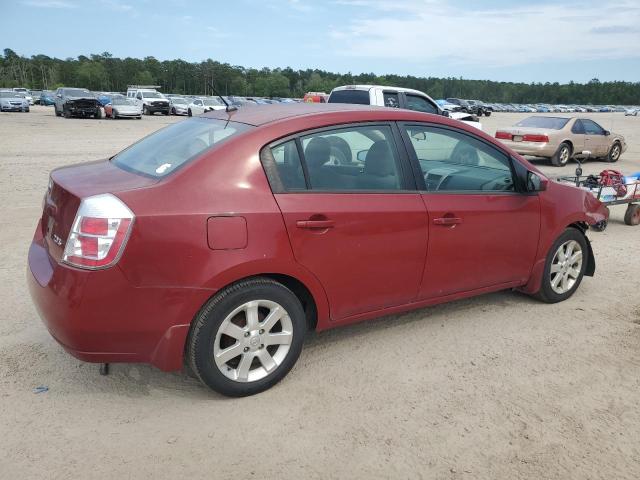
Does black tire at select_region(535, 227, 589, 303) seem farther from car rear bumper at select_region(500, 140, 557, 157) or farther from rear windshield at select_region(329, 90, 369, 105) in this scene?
car rear bumper at select_region(500, 140, 557, 157)

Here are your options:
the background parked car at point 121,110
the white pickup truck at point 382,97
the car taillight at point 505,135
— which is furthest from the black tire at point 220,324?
the background parked car at point 121,110

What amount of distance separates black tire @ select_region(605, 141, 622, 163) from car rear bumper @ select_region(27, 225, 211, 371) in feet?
56.7

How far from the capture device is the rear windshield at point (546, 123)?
1527 centimetres

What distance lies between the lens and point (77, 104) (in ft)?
99.0

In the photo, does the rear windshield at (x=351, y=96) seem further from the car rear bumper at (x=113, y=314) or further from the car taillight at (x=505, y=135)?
the car rear bumper at (x=113, y=314)

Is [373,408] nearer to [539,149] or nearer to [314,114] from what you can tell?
[314,114]

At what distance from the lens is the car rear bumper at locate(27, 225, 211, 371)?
2.66 metres

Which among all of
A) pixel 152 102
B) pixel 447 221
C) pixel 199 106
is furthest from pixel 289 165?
pixel 152 102

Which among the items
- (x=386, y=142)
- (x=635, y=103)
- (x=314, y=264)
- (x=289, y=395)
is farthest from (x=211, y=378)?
(x=635, y=103)

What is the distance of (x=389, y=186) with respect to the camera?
3.53 metres

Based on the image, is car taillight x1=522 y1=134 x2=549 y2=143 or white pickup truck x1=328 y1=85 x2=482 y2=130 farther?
car taillight x1=522 y1=134 x2=549 y2=143

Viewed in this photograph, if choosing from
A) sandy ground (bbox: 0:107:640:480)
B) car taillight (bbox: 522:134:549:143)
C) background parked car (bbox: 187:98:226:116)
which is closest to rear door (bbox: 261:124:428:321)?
sandy ground (bbox: 0:107:640:480)

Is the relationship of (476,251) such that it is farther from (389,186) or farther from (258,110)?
(258,110)

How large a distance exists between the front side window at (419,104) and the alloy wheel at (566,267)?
24.7ft
